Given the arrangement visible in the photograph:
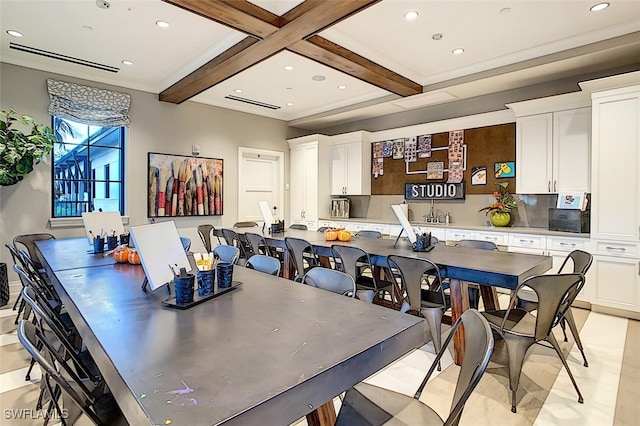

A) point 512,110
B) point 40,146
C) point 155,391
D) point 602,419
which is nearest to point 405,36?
point 512,110

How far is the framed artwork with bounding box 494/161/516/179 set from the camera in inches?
199

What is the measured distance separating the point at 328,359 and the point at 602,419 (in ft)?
6.87

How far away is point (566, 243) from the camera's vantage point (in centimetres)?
410

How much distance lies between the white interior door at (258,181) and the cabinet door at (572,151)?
4941mm

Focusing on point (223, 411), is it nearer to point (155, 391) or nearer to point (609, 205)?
point (155, 391)

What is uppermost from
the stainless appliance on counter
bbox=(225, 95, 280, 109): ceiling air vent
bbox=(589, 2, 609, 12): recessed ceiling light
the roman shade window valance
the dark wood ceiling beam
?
bbox=(225, 95, 280, 109): ceiling air vent

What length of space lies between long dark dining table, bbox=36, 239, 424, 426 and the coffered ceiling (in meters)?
2.51

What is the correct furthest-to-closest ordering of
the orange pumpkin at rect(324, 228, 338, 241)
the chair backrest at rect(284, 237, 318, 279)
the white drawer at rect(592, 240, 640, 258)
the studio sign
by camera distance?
1. the studio sign
2. the orange pumpkin at rect(324, 228, 338, 241)
3. the white drawer at rect(592, 240, 640, 258)
4. the chair backrest at rect(284, 237, 318, 279)

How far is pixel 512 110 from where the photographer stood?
4.97m

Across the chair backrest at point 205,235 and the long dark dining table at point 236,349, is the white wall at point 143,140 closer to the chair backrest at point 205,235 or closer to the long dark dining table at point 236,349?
the chair backrest at point 205,235

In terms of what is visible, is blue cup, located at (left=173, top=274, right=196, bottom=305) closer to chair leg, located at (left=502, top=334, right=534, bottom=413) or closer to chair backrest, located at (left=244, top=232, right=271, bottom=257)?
chair leg, located at (left=502, top=334, right=534, bottom=413)

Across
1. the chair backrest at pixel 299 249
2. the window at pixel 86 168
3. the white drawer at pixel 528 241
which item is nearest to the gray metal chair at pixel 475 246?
the white drawer at pixel 528 241

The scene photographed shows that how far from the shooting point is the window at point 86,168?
4.95m

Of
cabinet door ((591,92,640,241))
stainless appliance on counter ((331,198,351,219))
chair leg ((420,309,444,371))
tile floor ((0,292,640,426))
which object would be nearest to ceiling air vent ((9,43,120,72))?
tile floor ((0,292,640,426))
